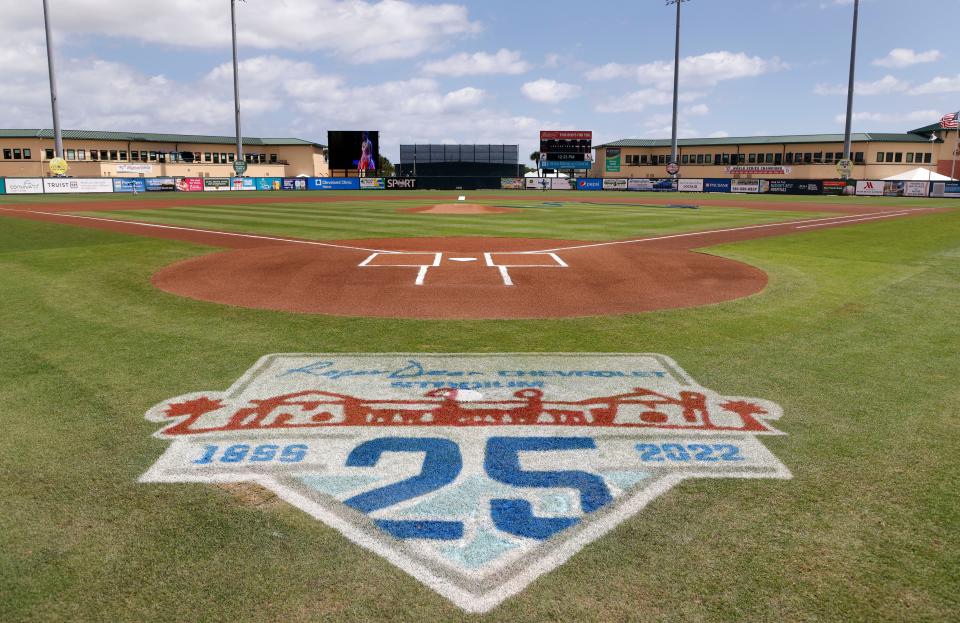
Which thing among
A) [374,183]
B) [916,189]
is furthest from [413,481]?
[374,183]

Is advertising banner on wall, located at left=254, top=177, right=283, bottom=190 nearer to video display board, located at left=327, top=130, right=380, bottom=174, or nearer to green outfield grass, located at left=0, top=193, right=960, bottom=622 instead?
video display board, located at left=327, top=130, right=380, bottom=174

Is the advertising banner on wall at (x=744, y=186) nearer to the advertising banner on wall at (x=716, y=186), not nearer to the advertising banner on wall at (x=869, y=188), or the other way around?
the advertising banner on wall at (x=716, y=186)

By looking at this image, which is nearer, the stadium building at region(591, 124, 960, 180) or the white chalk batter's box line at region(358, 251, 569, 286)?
the white chalk batter's box line at region(358, 251, 569, 286)

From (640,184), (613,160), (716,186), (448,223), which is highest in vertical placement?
(613,160)

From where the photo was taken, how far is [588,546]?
137 inches

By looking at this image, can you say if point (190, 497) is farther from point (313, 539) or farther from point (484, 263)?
point (484, 263)

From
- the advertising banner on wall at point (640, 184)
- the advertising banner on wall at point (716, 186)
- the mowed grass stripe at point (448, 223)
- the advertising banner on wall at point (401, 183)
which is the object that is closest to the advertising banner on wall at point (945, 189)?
the advertising banner on wall at point (716, 186)

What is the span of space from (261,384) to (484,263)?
8.30 metres

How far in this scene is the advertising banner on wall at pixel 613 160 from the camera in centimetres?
9438

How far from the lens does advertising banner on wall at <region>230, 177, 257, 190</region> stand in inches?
2645

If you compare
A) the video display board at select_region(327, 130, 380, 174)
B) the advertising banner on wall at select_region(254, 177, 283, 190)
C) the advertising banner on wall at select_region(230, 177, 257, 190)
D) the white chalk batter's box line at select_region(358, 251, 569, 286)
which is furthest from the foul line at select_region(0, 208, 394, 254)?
the video display board at select_region(327, 130, 380, 174)

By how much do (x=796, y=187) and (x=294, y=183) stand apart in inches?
1982

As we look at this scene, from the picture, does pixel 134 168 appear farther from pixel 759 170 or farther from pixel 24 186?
pixel 759 170

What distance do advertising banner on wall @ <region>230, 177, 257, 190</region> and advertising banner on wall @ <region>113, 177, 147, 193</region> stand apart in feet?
26.8
